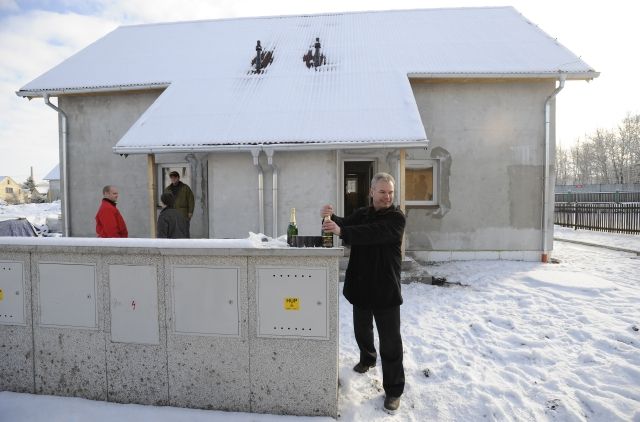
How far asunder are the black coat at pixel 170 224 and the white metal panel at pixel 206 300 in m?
3.04

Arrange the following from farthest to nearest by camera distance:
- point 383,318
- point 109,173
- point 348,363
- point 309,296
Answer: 1. point 109,173
2. point 348,363
3. point 383,318
4. point 309,296

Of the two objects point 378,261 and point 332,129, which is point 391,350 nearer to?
point 378,261

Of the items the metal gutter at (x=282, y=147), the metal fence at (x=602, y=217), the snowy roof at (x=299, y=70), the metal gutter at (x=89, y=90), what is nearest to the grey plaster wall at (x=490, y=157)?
the snowy roof at (x=299, y=70)

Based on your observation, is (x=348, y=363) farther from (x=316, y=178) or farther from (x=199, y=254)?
(x=316, y=178)

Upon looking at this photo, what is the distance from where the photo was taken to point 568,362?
373cm

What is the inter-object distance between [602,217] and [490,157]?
9469 millimetres

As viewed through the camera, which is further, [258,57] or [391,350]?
[258,57]

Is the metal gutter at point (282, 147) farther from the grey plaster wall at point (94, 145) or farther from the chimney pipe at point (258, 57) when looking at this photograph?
the chimney pipe at point (258, 57)

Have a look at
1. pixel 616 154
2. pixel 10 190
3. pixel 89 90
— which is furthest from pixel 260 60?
pixel 10 190

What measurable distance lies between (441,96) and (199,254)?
7793 millimetres

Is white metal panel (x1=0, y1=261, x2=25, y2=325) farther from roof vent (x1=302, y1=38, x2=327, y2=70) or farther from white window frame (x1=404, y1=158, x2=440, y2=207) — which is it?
roof vent (x1=302, y1=38, x2=327, y2=70)

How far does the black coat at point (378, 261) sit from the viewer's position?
9.27ft

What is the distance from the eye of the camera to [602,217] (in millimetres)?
14469

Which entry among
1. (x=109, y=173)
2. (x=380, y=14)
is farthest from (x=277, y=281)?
(x=380, y=14)
